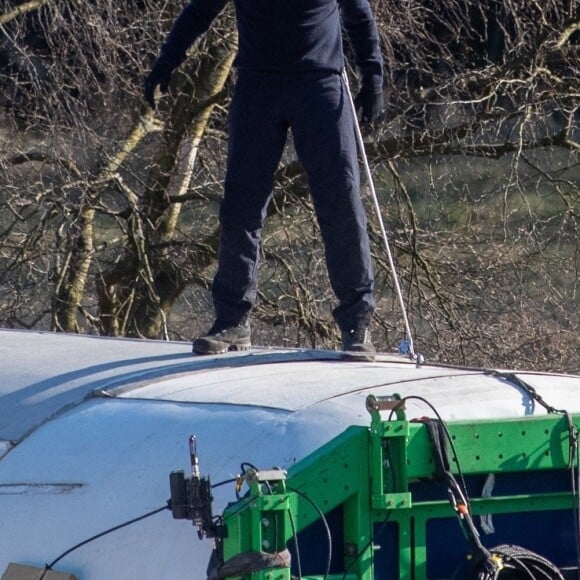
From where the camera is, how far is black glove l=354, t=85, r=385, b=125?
502 centimetres

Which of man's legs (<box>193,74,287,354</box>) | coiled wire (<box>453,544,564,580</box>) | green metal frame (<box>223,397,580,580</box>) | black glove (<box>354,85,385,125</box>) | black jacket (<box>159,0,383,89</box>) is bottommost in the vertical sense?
coiled wire (<box>453,544,564,580</box>)

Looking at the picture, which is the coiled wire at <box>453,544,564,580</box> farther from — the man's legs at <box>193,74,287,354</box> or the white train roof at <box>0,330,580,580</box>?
the man's legs at <box>193,74,287,354</box>

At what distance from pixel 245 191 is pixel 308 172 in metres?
0.23

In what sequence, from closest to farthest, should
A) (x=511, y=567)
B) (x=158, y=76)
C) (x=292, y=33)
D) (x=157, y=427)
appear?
(x=511, y=567)
(x=157, y=427)
(x=292, y=33)
(x=158, y=76)

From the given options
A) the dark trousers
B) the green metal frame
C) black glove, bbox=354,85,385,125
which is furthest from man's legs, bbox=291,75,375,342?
the green metal frame

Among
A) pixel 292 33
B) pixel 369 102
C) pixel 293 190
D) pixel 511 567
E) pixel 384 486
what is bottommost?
pixel 511 567

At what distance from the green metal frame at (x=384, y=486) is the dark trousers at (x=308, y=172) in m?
1.39

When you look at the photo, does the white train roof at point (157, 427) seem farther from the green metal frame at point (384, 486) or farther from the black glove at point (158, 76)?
the black glove at point (158, 76)

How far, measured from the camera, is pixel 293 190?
30.1ft

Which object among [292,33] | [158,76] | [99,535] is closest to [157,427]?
[99,535]

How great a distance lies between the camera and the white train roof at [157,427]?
320cm

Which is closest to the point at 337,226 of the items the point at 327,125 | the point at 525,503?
the point at 327,125

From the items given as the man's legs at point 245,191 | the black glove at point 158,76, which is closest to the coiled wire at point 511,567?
the man's legs at point 245,191

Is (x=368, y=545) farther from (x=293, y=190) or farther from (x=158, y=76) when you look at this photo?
(x=293, y=190)
